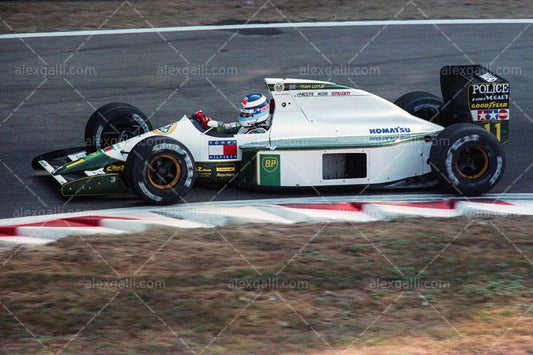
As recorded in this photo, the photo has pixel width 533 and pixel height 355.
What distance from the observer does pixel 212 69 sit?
14.9m

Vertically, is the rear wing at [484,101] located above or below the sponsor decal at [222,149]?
above

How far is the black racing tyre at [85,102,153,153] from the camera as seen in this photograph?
9.88 m

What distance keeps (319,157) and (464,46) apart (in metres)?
8.24

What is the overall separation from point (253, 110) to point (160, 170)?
112 cm

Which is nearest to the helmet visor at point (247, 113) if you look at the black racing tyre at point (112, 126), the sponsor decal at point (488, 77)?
the black racing tyre at point (112, 126)

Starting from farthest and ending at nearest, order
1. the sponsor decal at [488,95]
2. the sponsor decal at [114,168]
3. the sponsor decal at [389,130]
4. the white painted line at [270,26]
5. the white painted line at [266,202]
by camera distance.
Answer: the white painted line at [270,26] < the sponsor decal at [488,95] < the sponsor decal at [389,130] < the sponsor decal at [114,168] < the white painted line at [266,202]

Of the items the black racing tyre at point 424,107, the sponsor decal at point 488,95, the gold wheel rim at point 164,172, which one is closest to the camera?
the gold wheel rim at point 164,172

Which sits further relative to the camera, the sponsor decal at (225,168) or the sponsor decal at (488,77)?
the sponsor decal at (488,77)

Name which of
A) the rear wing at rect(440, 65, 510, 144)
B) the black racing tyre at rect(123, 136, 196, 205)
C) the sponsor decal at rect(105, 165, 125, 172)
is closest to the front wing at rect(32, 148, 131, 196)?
the sponsor decal at rect(105, 165, 125, 172)

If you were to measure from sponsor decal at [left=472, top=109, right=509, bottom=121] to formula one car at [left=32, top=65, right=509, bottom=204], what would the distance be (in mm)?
10

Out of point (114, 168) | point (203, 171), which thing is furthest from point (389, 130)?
point (114, 168)

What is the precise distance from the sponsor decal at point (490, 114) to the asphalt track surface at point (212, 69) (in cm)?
73

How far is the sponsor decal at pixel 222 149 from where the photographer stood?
8930mm

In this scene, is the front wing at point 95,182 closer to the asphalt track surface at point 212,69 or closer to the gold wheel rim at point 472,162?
the asphalt track surface at point 212,69
